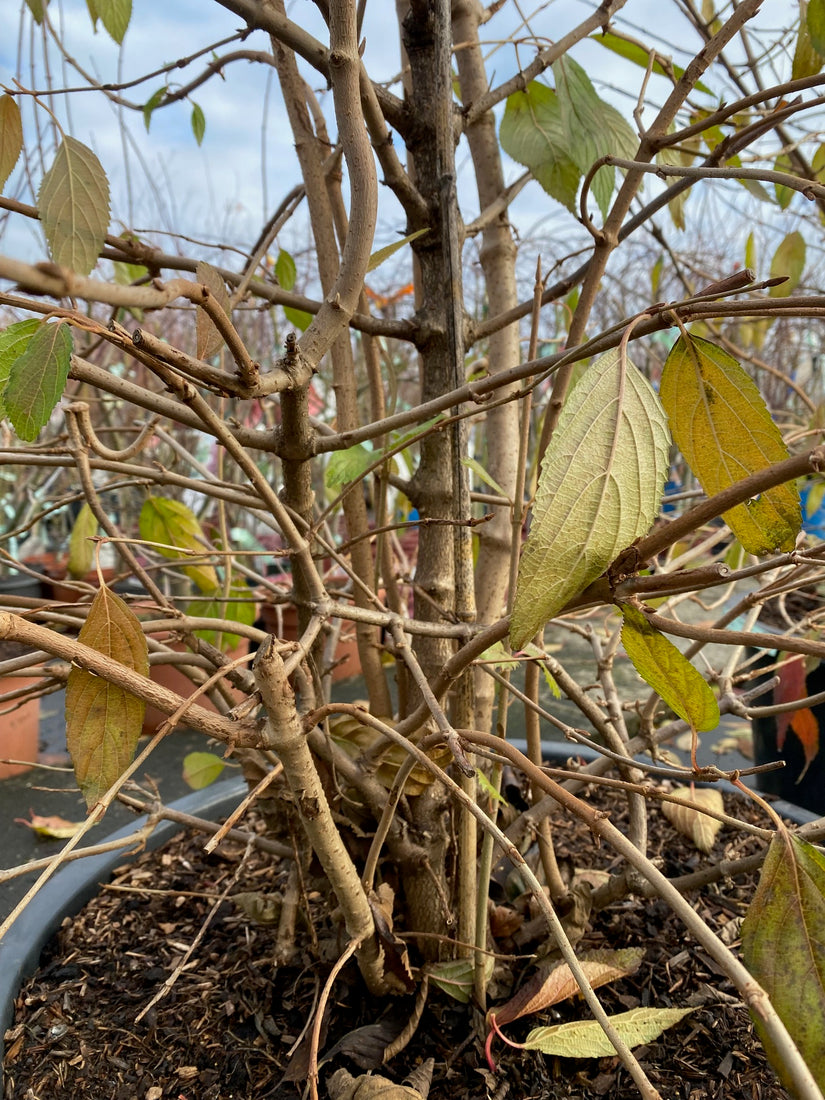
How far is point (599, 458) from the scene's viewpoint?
0.99 feet

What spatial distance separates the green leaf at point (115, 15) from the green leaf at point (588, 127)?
1.06 feet

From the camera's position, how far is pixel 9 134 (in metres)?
0.49

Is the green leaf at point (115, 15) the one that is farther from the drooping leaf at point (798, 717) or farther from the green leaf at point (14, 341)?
the drooping leaf at point (798, 717)

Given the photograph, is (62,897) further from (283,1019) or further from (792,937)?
(792,937)

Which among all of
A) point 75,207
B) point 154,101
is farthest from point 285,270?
point 75,207

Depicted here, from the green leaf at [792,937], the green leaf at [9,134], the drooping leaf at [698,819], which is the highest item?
the green leaf at [9,134]

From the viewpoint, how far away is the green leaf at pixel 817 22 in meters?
0.48

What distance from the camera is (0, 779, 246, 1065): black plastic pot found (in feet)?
1.97

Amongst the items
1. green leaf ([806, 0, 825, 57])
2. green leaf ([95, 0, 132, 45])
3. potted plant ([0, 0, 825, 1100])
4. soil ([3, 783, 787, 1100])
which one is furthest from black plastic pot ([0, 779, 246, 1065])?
green leaf ([806, 0, 825, 57])

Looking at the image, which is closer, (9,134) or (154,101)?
(9,134)

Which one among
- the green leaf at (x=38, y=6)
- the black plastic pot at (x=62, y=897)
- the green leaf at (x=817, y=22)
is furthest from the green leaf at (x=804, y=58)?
the black plastic pot at (x=62, y=897)

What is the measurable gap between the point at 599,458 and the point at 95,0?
0.51 metres

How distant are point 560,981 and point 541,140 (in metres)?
0.63

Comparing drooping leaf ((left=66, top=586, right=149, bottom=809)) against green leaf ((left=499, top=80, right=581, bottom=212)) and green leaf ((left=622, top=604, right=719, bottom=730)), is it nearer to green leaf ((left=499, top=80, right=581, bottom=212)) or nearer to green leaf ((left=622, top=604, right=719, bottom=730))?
green leaf ((left=622, top=604, right=719, bottom=730))
